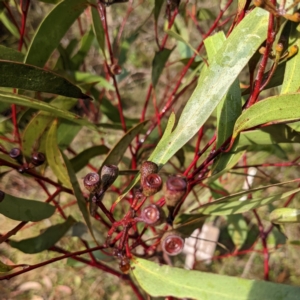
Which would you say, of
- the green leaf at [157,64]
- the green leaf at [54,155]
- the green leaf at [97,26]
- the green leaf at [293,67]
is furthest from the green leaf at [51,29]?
the green leaf at [293,67]

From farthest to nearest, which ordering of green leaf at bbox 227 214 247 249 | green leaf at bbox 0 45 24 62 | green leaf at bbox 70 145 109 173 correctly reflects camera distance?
green leaf at bbox 227 214 247 249 < green leaf at bbox 70 145 109 173 < green leaf at bbox 0 45 24 62

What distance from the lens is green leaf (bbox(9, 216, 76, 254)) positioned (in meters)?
0.77

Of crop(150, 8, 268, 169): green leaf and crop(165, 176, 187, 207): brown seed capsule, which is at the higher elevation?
crop(150, 8, 268, 169): green leaf

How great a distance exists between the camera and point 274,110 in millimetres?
517

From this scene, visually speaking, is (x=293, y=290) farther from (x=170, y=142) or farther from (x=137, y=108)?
(x=137, y=108)

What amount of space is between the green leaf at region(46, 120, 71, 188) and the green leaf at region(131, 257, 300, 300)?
217 mm

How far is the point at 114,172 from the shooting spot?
0.53m

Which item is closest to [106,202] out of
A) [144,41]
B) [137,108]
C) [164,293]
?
[137,108]

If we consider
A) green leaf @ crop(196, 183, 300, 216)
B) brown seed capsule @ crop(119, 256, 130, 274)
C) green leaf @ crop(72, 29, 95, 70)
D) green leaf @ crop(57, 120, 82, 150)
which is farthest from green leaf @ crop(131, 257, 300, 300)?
green leaf @ crop(72, 29, 95, 70)

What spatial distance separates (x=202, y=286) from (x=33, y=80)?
384mm

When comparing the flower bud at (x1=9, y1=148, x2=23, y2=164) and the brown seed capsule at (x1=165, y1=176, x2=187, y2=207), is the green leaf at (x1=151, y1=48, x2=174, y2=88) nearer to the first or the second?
the flower bud at (x1=9, y1=148, x2=23, y2=164)

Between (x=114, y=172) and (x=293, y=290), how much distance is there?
0.29m

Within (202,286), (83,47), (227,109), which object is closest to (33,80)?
(227,109)

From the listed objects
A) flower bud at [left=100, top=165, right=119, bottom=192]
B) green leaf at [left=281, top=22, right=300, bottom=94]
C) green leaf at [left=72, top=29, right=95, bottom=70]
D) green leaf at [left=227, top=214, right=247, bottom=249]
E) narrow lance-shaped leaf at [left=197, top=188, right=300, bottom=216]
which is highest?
green leaf at [left=72, top=29, right=95, bottom=70]
